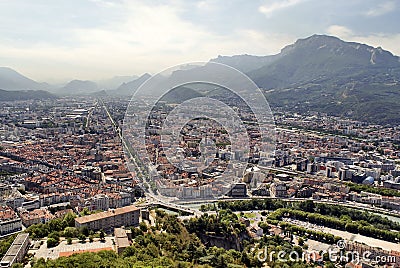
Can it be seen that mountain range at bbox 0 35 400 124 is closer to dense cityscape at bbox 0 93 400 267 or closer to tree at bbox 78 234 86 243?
dense cityscape at bbox 0 93 400 267

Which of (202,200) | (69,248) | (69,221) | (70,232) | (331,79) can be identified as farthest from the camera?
(331,79)

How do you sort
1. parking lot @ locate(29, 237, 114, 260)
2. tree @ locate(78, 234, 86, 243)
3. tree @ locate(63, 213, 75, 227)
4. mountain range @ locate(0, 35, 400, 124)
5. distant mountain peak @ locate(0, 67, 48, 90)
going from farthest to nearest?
distant mountain peak @ locate(0, 67, 48, 90) < mountain range @ locate(0, 35, 400, 124) < tree @ locate(63, 213, 75, 227) < tree @ locate(78, 234, 86, 243) < parking lot @ locate(29, 237, 114, 260)

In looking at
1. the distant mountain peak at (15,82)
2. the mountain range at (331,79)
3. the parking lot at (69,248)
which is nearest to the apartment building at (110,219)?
the parking lot at (69,248)

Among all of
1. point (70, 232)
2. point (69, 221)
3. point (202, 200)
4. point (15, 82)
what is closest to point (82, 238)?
point (70, 232)

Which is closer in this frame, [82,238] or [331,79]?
[82,238]

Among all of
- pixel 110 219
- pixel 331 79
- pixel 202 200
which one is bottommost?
pixel 202 200

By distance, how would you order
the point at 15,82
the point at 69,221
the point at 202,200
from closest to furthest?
the point at 69,221 → the point at 202,200 → the point at 15,82

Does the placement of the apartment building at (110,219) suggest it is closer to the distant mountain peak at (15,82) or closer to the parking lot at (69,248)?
the parking lot at (69,248)

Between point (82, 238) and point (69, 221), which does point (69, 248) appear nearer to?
point (82, 238)

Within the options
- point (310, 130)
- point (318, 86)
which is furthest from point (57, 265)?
point (318, 86)

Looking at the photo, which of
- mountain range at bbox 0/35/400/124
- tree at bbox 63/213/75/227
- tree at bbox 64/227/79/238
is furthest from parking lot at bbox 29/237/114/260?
mountain range at bbox 0/35/400/124
